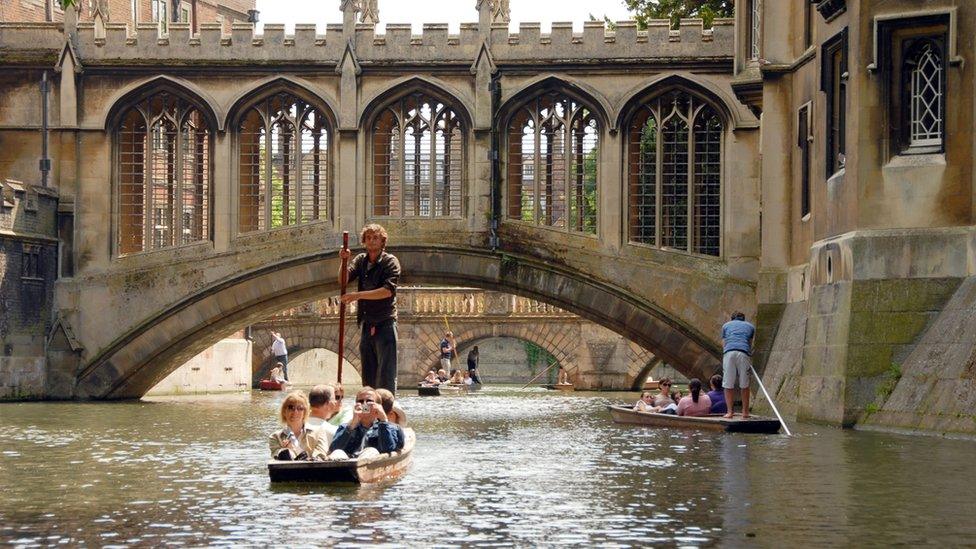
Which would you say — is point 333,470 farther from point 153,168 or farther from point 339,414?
point 153,168

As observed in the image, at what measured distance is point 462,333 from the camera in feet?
182

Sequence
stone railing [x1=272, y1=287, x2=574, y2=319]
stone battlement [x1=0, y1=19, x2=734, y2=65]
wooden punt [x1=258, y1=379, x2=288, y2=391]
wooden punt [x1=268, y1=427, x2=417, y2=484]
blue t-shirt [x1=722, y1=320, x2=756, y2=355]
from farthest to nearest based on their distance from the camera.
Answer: stone railing [x1=272, y1=287, x2=574, y2=319]
wooden punt [x1=258, y1=379, x2=288, y2=391]
stone battlement [x1=0, y1=19, x2=734, y2=65]
blue t-shirt [x1=722, y1=320, x2=756, y2=355]
wooden punt [x1=268, y1=427, x2=417, y2=484]

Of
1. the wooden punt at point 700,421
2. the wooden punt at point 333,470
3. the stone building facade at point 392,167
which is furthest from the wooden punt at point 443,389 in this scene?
the wooden punt at point 333,470

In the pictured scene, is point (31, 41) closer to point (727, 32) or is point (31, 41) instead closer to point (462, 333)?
point (727, 32)

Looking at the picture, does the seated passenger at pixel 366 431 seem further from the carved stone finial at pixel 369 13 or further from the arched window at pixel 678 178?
the carved stone finial at pixel 369 13

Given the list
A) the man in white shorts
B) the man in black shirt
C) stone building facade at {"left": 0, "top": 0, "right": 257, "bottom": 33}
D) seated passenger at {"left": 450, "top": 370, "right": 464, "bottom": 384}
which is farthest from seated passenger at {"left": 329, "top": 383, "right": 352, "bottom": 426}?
seated passenger at {"left": 450, "top": 370, "right": 464, "bottom": 384}

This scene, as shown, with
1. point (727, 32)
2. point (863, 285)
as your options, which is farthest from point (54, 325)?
point (863, 285)

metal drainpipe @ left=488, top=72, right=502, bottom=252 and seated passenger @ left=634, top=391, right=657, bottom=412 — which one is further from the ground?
metal drainpipe @ left=488, top=72, right=502, bottom=252

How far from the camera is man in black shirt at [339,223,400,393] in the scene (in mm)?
17047

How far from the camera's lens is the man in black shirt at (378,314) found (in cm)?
1705

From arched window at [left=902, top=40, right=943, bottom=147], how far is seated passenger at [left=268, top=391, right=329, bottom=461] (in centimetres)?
1032

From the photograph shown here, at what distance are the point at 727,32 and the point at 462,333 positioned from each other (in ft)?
78.6

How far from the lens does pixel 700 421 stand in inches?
878

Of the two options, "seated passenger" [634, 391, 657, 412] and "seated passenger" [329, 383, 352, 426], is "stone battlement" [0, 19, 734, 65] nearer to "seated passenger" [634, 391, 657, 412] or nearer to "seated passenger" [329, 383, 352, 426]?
"seated passenger" [634, 391, 657, 412]
